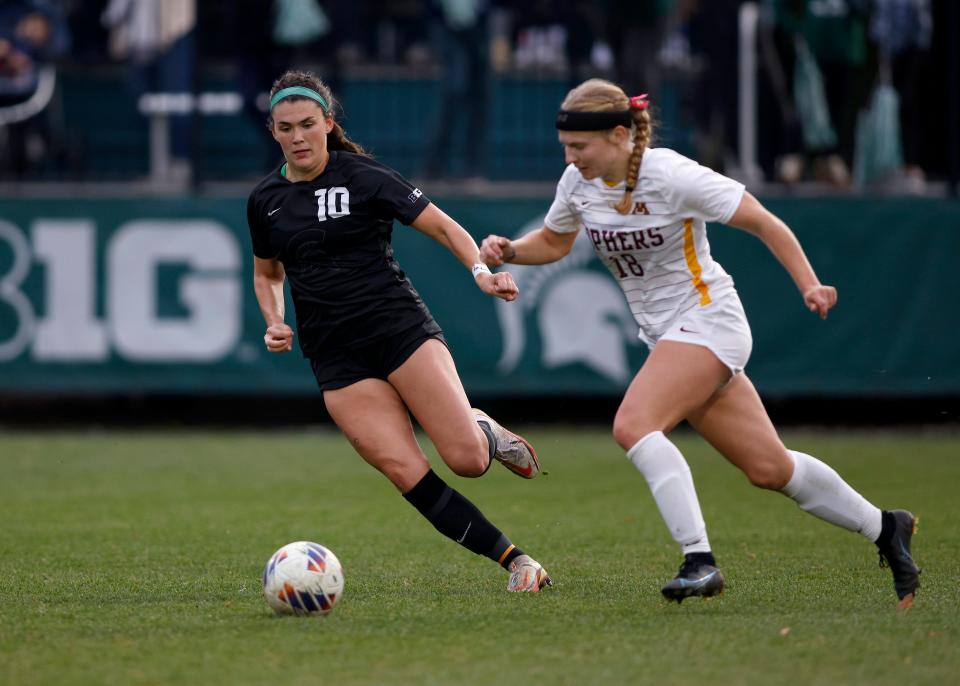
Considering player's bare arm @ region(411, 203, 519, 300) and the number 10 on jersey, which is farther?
the number 10 on jersey

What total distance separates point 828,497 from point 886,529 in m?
0.29

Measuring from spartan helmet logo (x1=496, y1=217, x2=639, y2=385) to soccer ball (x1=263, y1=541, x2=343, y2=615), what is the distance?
7.63 meters

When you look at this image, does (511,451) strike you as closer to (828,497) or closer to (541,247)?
(541,247)

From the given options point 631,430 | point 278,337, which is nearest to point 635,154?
point 631,430

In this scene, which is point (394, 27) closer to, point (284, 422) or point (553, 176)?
point (553, 176)

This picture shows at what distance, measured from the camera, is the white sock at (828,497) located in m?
6.29

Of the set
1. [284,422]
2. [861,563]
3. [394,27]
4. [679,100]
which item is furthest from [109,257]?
[861,563]

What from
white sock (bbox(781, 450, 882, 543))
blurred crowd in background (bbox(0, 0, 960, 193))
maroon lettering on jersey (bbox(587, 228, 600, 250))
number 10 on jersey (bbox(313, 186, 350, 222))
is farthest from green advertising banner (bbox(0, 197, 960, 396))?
white sock (bbox(781, 450, 882, 543))

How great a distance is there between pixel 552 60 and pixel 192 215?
370 centimetres

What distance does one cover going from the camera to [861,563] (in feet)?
24.7

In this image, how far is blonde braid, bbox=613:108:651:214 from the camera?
623 centimetres

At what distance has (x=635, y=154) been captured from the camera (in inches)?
246

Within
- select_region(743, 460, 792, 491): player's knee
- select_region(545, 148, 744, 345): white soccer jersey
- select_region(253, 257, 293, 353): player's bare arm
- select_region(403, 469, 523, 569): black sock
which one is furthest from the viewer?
select_region(253, 257, 293, 353): player's bare arm

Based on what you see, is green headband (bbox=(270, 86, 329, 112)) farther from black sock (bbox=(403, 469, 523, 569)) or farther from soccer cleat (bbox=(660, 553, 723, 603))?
soccer cleat (bbox=(660, 553, 723, 603))
